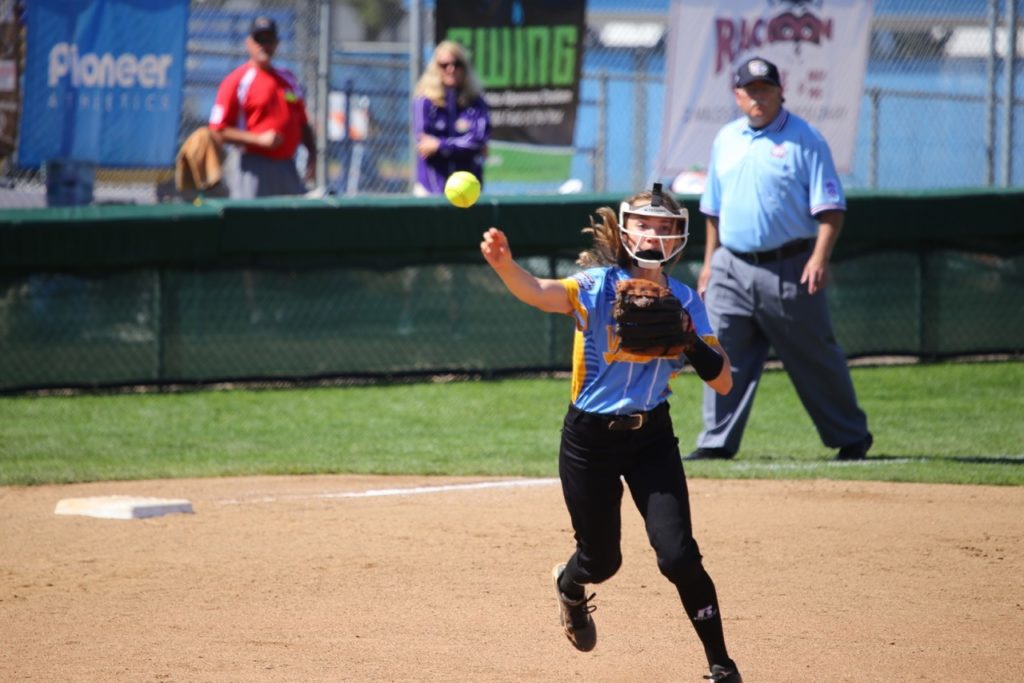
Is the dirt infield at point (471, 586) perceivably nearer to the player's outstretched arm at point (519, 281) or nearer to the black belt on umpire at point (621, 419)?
the black belt on umpire at point (621, 419)

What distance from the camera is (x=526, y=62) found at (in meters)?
11.5

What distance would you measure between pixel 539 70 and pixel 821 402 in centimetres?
474

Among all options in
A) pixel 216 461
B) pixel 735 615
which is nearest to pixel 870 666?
pixel 735 615

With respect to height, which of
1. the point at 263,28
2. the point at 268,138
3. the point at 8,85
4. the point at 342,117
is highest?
the point at 263,28

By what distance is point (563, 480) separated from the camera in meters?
4.45

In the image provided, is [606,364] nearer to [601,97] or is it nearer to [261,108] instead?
[261,108]

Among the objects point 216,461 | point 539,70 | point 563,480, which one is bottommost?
point 216,461

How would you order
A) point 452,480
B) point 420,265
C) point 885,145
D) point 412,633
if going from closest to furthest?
1. point 412,633
2. point 452,480
3. point 420,265
4. point 885,145

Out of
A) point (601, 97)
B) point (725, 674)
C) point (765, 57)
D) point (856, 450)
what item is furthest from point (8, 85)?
point (725, 674)

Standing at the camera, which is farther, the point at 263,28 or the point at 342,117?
the point at 342,117

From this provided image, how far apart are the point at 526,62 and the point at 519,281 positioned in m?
7.66

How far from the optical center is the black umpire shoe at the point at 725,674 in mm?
4047

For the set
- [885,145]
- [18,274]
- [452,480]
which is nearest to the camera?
[452,480]

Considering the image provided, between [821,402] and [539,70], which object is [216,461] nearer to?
[821,402]
